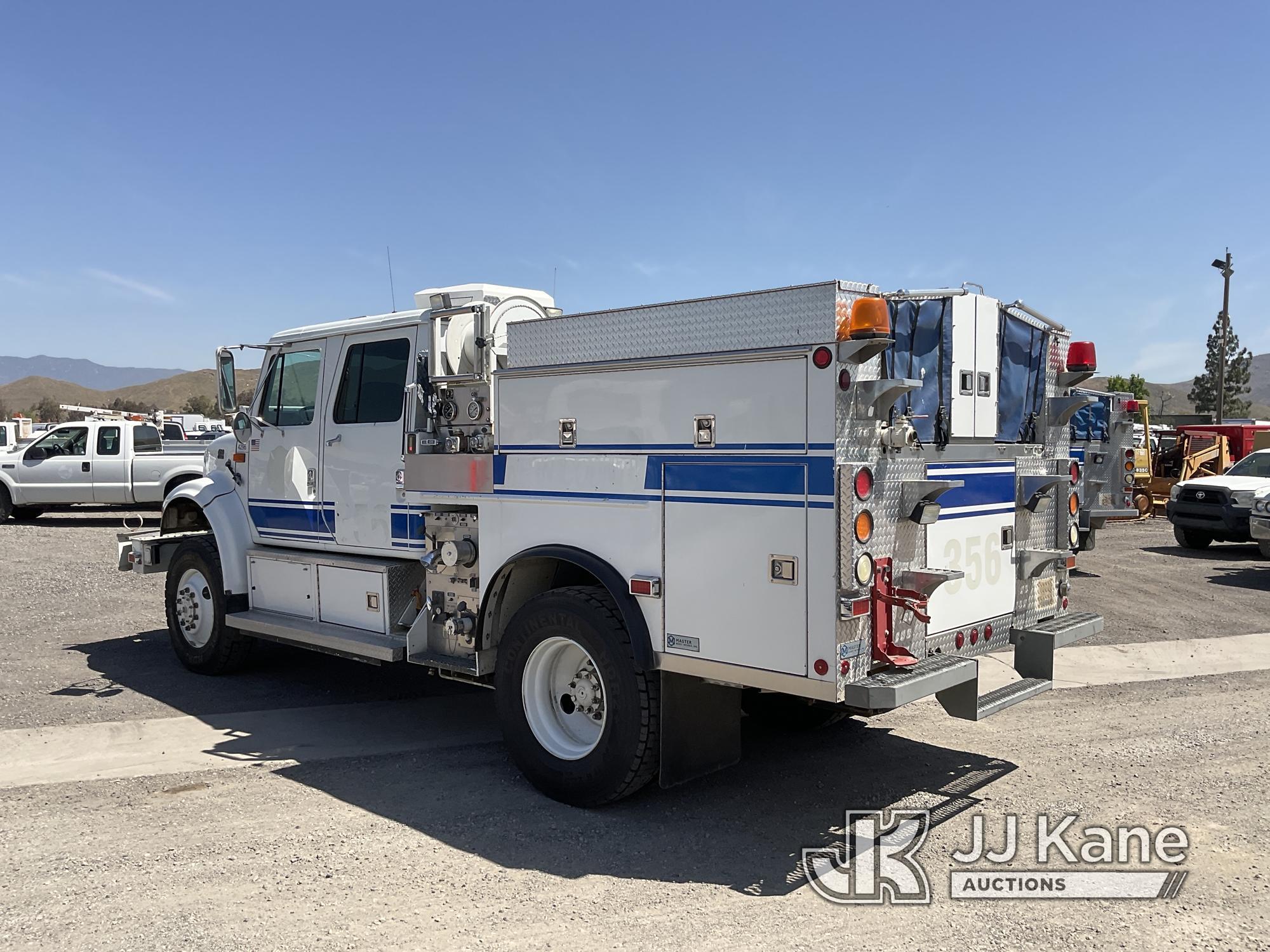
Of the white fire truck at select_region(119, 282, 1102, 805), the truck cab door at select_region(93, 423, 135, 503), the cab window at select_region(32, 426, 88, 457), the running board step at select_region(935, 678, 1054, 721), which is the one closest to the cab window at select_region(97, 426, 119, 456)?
the truck cab door at select_region(93, 423, 135, 503)

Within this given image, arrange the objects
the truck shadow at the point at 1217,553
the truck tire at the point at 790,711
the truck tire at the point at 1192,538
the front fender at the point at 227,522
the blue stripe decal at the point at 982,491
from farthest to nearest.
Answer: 1. the truck tire at the point at 1192,538
2. the truck shadow at the point at 1217,553
3. the front fender at the point at 227,522
4. the truck tire at the point at 790,711
5. the blue stripe decal at the point at 982,491

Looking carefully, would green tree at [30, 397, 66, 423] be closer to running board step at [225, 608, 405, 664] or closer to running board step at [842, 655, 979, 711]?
running board step at [225, 608, 405, 664]

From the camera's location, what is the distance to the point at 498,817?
5125 millimetres

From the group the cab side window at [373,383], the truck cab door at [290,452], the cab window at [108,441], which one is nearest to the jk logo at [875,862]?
the cab side window at [373,383]

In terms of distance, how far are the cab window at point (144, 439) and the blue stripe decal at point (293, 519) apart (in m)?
14.2

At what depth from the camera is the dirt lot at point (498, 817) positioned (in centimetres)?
397

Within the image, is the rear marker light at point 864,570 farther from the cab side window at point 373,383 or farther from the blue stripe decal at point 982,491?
the cab side window at point 373,383

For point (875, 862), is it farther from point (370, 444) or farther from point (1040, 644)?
point (370, 444)

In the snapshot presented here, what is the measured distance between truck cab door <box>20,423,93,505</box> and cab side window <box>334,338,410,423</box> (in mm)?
15903

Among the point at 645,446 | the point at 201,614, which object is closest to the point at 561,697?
the point at 645,446

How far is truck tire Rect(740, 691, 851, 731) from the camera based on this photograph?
633 cm

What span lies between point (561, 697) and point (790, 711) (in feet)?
6.13

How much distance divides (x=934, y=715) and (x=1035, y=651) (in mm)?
1700

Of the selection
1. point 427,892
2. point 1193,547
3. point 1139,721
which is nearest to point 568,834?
point 427,892
